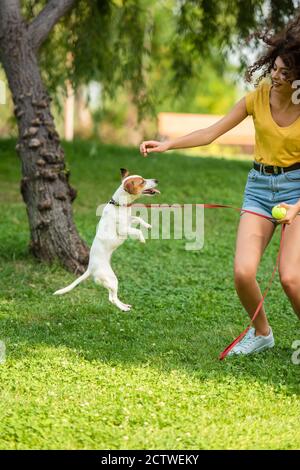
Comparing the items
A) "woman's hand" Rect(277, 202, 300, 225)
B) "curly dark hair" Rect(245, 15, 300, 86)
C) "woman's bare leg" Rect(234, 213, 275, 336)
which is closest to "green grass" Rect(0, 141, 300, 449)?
"woman's bare leg" Rect(234, 213, 275, 336)

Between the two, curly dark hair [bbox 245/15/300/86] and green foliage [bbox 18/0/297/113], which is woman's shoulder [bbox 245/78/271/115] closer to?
curly dark hair [bbox 245/15/300/86]

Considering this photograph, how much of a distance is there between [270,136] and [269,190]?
31 centimetres

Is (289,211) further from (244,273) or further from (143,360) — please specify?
(143,360)

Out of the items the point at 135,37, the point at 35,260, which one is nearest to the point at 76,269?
the point at 35,260

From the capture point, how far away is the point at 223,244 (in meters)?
8.70

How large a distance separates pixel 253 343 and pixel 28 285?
94.7 inches

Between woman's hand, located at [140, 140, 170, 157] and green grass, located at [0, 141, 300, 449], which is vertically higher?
woman's hand, located at [140, 140, 170, 157]

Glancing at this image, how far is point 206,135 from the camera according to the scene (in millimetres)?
4809

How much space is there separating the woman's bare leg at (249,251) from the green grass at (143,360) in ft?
1.57

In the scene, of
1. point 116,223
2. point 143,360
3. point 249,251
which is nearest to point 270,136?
point 249,251

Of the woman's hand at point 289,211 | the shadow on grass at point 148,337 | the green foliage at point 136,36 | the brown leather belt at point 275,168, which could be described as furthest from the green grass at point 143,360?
the green foliage at point 136,36

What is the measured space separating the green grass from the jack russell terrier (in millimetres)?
513

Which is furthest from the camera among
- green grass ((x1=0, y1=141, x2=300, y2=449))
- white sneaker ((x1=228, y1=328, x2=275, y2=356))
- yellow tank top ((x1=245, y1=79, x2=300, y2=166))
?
white sneaker ((x1=228, y1=328, x2=275, y2=356))

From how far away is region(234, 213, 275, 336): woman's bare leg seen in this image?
452cm
